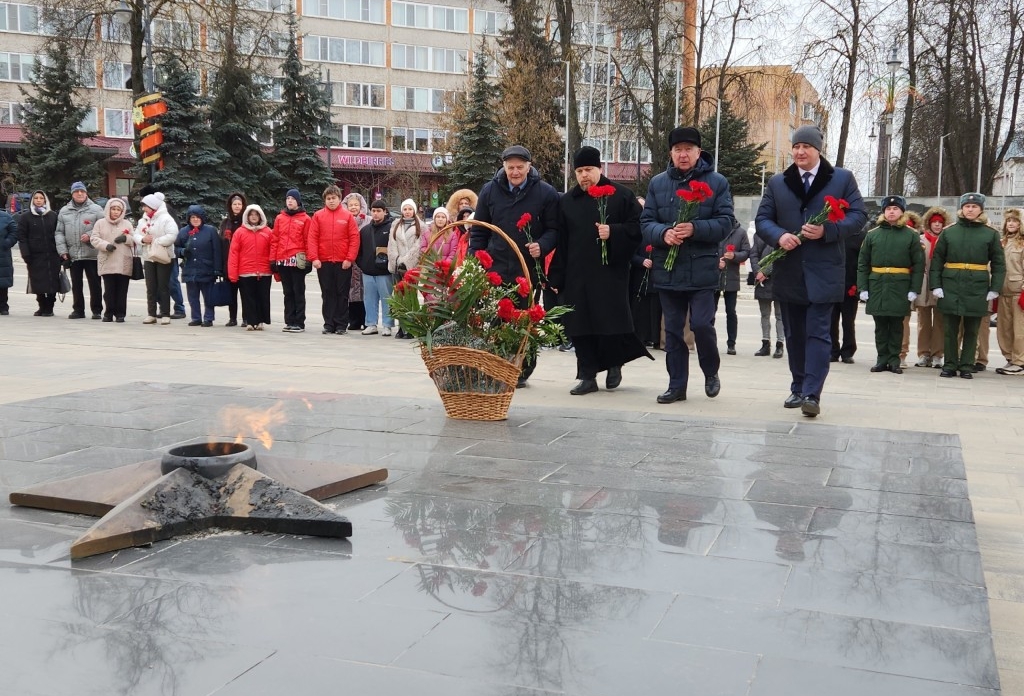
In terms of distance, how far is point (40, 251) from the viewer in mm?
17375

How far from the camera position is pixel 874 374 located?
450 inches

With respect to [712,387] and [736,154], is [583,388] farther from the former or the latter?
[736,154]

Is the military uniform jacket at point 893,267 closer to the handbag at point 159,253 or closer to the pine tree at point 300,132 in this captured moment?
the handbag at point 159,253

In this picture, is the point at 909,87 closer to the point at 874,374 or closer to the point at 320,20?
the point at 874,374

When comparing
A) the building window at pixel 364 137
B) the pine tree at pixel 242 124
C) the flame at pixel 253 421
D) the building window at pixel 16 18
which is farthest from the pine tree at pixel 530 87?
the flame at pixel 253 421

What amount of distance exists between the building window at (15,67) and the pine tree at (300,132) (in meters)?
18.8

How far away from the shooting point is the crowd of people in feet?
26.1

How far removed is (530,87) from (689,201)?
37.2 m

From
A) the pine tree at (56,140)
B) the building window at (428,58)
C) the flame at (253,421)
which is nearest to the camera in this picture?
the flame at (253,421)

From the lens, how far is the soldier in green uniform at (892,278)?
A: 11664 millimetres

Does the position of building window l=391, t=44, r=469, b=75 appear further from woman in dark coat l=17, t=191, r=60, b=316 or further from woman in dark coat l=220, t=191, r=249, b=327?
woman in dark coat l=220, t=191, r=249, b=327

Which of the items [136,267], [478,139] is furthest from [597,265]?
[478,139]

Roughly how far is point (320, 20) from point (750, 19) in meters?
32.3

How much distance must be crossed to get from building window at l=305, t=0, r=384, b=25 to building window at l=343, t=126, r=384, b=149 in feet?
20.8
